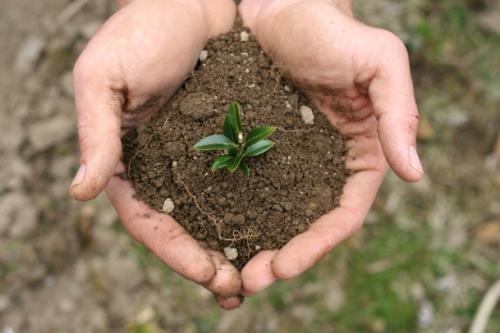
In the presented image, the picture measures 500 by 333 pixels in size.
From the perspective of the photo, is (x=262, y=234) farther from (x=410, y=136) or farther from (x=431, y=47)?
(x=431, y=47)

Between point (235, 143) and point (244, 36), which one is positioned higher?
point (244, 36)

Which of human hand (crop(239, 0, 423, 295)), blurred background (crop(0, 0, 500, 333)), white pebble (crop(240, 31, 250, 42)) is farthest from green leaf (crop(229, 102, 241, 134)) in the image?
blurred background (crop(0, 0, 500, 333))

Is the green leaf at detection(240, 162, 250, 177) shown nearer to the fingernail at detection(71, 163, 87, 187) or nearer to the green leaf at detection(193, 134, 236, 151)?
the green leaf at detection(193, 134, 236, 151)

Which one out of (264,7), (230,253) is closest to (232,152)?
(230,253)

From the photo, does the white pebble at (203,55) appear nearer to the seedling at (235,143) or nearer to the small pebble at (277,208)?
the seedling at (235,143)

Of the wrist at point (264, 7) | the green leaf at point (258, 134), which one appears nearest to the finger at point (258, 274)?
the green leaf at point (258, 134)

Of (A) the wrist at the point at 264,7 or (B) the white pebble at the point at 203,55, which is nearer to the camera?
(B) the white pebble at the point at 203,55

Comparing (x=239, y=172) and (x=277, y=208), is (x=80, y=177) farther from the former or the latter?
(x=277, y=208)
